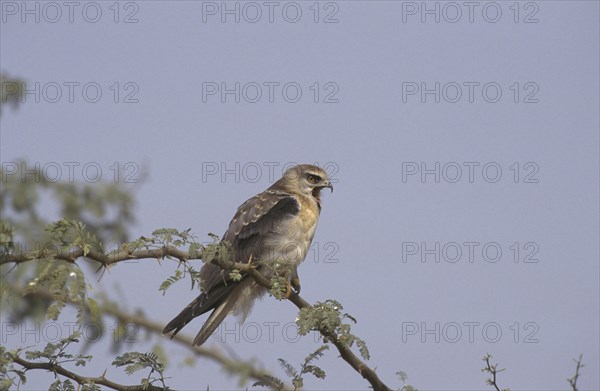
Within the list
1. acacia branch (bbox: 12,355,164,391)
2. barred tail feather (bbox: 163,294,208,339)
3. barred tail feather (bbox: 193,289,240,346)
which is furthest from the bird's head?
acacia branch (bbox: 12,355,164,391)

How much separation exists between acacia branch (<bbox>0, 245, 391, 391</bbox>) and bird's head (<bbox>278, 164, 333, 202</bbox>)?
3438mm

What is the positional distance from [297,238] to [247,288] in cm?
67

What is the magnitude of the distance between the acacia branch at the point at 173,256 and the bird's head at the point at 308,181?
3438 mm

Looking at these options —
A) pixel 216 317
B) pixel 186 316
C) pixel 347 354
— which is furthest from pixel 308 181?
pixel 347 354

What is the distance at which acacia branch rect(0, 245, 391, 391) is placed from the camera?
359 cm

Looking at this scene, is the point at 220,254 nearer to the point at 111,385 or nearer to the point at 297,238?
the point at 111,385

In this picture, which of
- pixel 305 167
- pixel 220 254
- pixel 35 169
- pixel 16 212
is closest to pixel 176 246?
pixel 220 254

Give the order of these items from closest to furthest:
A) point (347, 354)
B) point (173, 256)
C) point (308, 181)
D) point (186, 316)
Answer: point (173, 256) < point (347, 354) < point (186, 316) < point (308, 181)

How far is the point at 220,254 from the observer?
4707mm

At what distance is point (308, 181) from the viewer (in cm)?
918

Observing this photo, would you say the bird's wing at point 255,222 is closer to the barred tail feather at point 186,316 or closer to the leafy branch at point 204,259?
the barred tail feather at point 186,316

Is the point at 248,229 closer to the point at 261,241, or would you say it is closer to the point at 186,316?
the point at 261,241

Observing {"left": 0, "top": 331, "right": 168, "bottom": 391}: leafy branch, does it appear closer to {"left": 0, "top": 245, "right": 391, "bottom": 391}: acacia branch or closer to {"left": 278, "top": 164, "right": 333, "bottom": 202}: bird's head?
{"left": 0, "top": 245, "right": 391, "bottom": 391}: acacia branch

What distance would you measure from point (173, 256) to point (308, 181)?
16.2 feet
